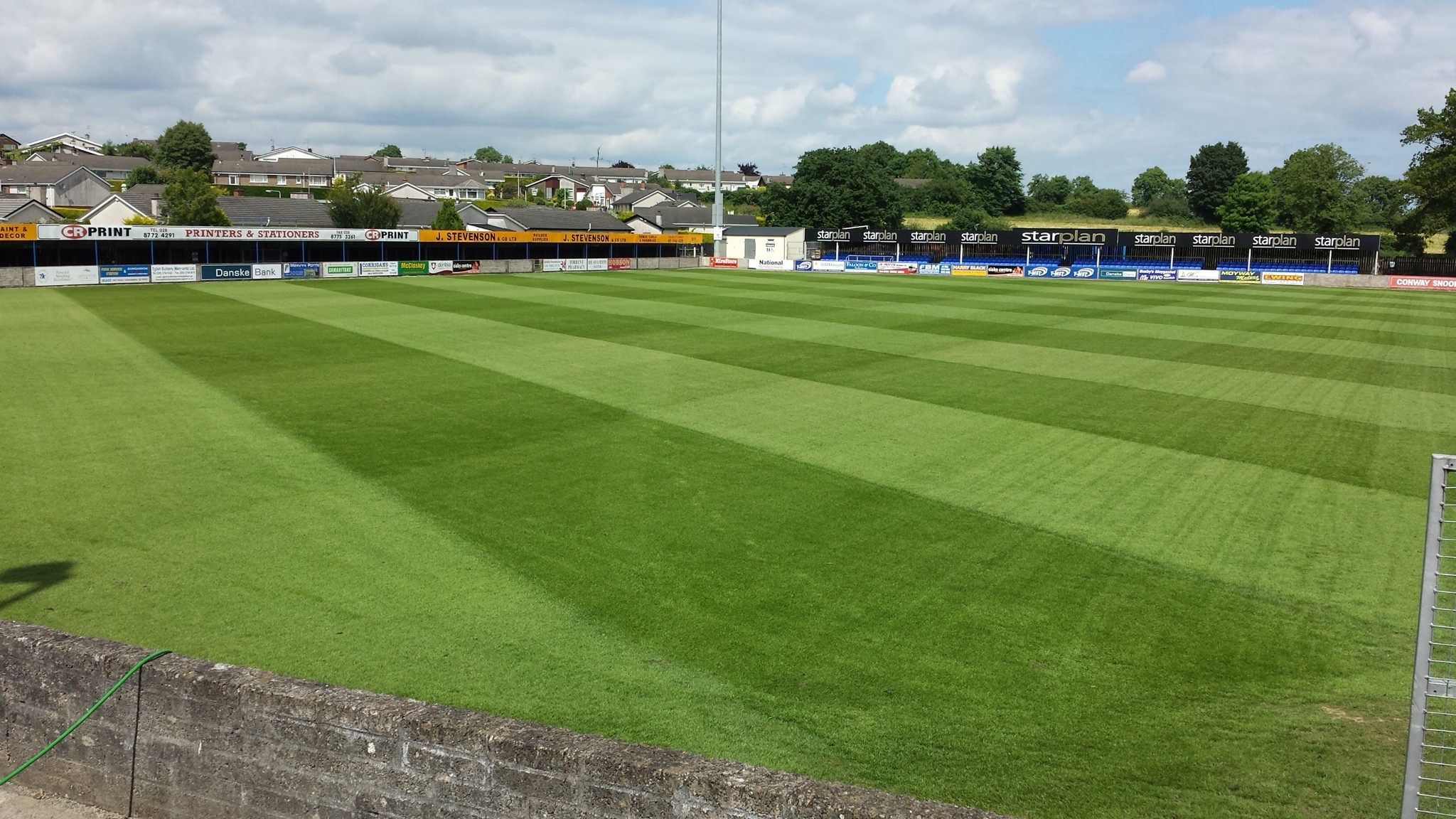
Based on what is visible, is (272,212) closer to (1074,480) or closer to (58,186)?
(58,186)

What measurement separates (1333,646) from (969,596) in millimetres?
3660

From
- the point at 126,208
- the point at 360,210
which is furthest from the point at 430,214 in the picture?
the point at 126,208

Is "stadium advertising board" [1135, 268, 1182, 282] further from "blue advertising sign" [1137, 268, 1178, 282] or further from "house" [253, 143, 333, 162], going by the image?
"house" [253, 143, 333, 162]

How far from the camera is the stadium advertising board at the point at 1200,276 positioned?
70644 millimetres

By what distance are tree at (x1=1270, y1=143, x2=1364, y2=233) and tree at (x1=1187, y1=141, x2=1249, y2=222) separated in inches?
694

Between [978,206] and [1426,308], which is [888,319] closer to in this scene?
[1426,308]

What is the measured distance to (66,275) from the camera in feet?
167

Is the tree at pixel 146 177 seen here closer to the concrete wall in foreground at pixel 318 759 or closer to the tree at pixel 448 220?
the tree at pixel 448 220

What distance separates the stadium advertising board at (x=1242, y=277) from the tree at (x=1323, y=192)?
43576 mm

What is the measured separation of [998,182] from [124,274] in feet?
374

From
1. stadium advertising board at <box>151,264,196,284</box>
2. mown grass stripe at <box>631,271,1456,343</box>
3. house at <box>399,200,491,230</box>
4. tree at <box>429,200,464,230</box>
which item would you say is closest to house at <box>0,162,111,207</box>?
house at <box>399,200,491,230</box>

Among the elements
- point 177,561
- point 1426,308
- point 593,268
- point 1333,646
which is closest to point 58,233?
point 593,268

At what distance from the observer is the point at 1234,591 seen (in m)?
11.4

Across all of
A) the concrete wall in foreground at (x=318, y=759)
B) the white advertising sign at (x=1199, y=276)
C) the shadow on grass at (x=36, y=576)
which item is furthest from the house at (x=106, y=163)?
the concrete wall in foreground at (x=318, y=759)
